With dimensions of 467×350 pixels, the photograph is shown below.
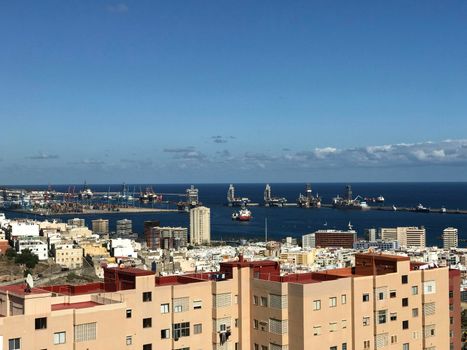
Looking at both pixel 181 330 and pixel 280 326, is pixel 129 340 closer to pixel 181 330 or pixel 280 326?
pixel 181 330

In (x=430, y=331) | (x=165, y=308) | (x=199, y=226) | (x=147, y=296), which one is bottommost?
(x=199, y=226)

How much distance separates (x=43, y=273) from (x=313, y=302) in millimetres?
26491

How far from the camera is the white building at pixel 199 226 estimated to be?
171 ft

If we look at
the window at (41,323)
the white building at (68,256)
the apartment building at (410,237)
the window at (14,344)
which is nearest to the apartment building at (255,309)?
the window at (41,323)

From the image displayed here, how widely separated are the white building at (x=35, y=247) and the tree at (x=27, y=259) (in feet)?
7.69

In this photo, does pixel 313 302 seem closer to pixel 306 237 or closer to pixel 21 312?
pixel 21 312

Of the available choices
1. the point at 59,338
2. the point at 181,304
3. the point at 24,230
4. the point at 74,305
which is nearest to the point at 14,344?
the point at 59,338

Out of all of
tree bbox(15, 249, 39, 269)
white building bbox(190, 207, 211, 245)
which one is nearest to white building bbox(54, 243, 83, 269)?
tree bbox(15, 249, 39, 269)

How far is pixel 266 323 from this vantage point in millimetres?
6879

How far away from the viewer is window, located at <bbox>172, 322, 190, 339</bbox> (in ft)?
21.5

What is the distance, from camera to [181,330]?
6.62m

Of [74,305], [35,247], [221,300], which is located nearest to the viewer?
[74,305]

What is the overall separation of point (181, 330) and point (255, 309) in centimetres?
85

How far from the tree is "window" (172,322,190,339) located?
26998 mm
